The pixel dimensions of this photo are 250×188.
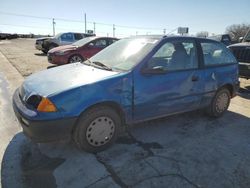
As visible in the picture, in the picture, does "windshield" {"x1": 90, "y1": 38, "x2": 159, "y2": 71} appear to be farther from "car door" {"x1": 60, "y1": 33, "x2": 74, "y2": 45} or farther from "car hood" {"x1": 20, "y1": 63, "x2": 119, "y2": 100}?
"car door" {"x1": 60, "y1": 33, "x2": 74, "y2": 45}

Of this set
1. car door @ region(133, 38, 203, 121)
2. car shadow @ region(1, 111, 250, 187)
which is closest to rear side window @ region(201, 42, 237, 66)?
car door @ region(133, 38, 203, 121)

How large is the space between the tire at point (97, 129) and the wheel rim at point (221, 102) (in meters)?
2.40

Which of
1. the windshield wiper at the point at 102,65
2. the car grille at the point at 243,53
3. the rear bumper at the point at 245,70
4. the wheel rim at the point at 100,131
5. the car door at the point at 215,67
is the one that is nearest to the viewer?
the wheel rim at the point at 100,131

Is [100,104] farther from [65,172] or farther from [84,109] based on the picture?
[65,172]

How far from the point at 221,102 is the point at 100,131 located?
9.27ft

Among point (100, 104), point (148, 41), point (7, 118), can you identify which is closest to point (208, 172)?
point (100, 104)

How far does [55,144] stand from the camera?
3586mm

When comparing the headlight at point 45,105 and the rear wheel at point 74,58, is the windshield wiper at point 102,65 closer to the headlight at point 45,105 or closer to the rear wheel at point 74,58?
the headlight at point 45,105

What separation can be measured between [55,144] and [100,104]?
3.29ft

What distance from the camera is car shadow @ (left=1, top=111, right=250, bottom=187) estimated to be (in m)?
2.83

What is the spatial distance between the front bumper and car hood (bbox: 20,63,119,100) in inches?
10.9

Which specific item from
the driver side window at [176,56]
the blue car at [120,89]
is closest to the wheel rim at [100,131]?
the blue car at [120,89]

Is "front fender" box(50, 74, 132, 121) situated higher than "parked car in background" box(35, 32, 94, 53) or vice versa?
"parked car in background" box(35, 32, 94, 53)

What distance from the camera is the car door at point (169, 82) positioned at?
11.7ft
